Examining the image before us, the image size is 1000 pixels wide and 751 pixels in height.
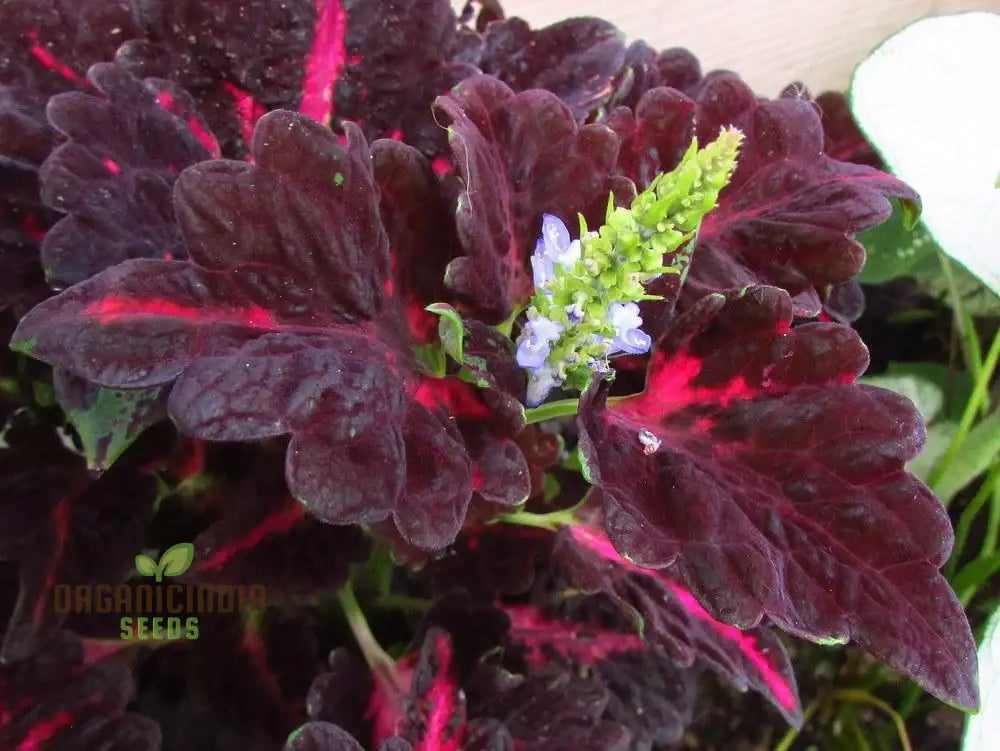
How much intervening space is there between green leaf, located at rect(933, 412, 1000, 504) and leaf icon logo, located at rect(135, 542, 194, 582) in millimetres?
634

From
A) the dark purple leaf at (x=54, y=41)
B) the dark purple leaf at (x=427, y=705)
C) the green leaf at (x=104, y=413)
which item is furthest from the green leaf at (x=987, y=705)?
the dark purple leaf at (x=54, y=41)

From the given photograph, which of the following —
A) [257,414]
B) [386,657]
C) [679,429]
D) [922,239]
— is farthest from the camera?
[922,239]

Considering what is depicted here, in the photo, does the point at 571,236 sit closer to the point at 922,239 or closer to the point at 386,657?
the point at 386,657

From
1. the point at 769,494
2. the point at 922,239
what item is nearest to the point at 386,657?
the point at 769,494

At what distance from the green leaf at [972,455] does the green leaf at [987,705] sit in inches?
7.6

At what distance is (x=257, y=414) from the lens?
0.36m

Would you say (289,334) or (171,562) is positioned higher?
(289,334)

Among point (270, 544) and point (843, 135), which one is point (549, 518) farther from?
point (843, 135)

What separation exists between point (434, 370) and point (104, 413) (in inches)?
6.3

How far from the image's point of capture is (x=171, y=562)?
0.59m

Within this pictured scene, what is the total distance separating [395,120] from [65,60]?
196 millimetres

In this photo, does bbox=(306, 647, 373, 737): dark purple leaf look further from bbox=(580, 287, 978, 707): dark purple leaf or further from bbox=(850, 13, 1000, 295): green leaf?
bbox=(850, 13, 1000, 295): green leaf

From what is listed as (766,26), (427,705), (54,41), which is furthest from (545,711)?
(766,26)

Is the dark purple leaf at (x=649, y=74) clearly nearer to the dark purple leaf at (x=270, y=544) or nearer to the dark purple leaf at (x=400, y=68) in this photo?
the dark purple leaf at (x=400, y=68)
